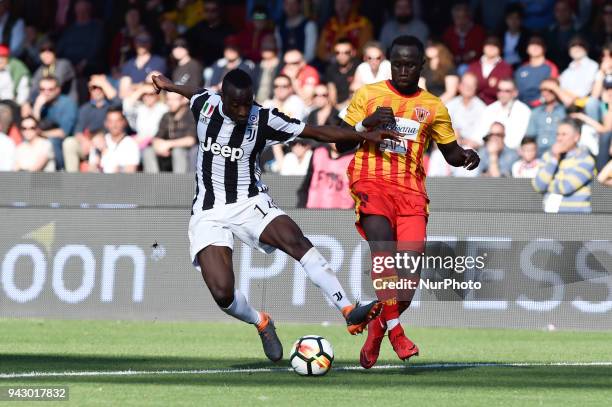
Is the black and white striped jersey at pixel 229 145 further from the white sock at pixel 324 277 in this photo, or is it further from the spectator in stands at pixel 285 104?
the spectator in stands at pixel 285 104

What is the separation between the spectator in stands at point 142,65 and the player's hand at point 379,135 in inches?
414

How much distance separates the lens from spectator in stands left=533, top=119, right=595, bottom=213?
15406 mm

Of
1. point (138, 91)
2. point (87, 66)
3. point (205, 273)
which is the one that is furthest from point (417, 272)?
point (87, 66)

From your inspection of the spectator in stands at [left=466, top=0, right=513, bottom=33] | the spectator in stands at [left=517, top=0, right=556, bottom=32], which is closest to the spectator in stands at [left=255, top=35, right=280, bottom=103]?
the spectator in stands at [left=466, top=0, right=513, bottom=33]

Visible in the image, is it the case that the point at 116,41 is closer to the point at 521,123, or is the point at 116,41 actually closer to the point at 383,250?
the point at 521,123

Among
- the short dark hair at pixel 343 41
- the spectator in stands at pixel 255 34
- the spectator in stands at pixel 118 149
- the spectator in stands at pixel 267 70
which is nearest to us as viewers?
the spectator in stands at pixel 118 149

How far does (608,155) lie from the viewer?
16.6 meters

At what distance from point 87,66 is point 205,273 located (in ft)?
37.4

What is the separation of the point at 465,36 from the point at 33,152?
237 inches

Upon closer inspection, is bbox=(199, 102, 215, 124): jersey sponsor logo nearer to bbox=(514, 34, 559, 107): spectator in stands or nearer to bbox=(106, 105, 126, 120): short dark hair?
bbox=(106, 105, 126, 120): short dark hair

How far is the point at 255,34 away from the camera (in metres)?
20.4

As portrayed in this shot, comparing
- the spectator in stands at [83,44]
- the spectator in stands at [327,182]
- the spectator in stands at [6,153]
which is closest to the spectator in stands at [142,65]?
the spectator in stands at [83,44]

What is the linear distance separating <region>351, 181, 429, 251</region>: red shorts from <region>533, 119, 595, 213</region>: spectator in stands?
17.6 feet

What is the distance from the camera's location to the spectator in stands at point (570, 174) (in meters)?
15.4
